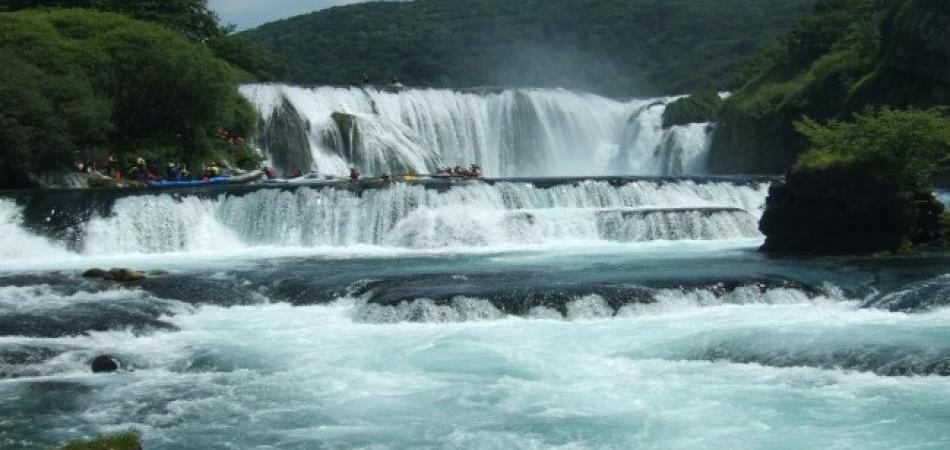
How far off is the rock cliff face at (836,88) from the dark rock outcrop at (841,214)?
15570 millimetres

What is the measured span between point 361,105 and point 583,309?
30746mm

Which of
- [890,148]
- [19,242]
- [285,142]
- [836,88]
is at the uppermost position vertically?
[836,88]

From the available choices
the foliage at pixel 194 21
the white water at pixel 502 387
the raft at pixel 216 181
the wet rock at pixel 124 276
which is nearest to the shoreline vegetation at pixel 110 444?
the white water at pixel 502 387

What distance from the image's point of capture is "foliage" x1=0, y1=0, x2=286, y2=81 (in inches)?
1957

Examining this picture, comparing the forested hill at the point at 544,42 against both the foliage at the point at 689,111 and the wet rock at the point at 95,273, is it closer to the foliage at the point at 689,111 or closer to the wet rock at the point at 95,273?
the foliage at the point at 689,111

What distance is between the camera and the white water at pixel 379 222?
28422 mm

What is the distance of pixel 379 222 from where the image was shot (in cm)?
2939

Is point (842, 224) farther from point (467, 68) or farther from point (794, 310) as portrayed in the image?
point (467, 68)

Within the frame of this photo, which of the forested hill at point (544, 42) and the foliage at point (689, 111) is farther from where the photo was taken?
the forested hill at point (544, 42)

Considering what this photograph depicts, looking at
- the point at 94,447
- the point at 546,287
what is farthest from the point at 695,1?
the point at 94,447

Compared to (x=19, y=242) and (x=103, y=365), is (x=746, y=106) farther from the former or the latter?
(x=103, y=365)

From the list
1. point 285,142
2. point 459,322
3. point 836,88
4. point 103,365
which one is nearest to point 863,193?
point 459,322

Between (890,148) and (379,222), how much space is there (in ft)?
40.6

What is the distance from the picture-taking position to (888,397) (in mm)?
12594
